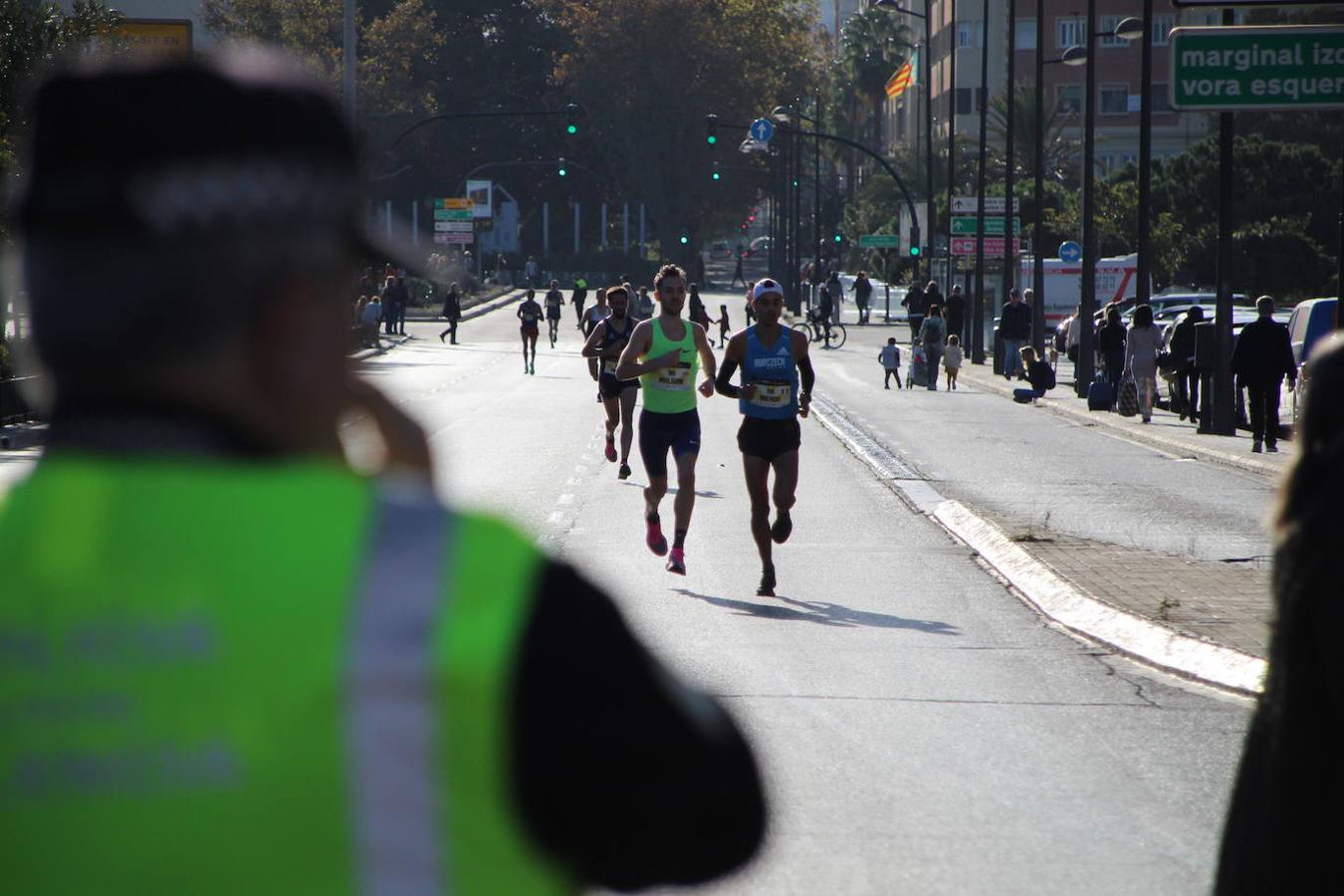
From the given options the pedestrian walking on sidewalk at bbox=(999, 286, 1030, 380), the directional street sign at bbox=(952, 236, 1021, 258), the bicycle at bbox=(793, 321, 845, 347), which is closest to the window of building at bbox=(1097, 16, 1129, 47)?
the bicycle at bbox=(793, 321, 845, 347)

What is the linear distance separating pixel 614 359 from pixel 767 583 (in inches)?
322

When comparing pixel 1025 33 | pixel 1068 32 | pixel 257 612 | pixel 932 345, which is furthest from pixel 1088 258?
pixel 1025 33

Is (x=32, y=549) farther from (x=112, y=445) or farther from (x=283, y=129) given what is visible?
(x=283, y=129)

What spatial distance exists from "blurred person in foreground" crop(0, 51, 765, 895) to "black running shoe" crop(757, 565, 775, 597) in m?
9.70

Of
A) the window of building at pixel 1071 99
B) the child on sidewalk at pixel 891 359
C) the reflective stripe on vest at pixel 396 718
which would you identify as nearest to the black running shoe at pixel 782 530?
the reflective stripe on vest at pixel 396 718

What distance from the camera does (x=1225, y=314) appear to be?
82.2 feet

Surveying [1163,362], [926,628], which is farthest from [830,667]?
[1163,362]

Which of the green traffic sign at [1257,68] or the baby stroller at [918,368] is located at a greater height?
the green traffic sign at [1257,68]

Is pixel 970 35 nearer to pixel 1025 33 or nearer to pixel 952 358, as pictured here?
pixel 1025 33

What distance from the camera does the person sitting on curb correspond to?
3391 centimetres

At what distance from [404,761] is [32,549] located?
312 mm

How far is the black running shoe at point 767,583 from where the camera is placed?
11.3 m

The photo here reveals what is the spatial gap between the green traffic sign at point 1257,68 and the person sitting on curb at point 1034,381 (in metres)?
15.2

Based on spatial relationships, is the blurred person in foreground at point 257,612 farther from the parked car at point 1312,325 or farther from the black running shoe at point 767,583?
the parked car at point 1312,325
